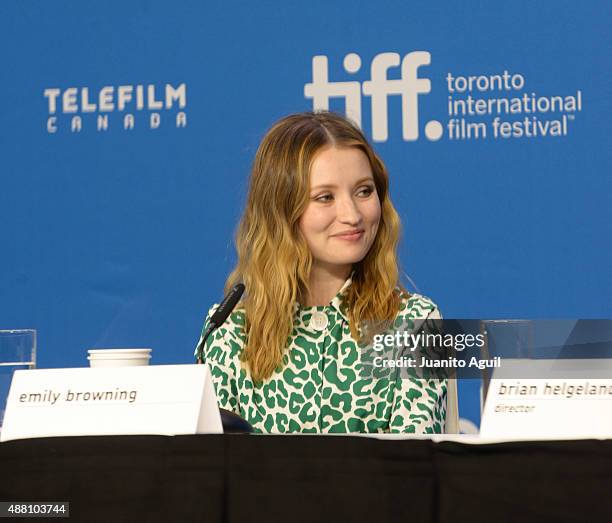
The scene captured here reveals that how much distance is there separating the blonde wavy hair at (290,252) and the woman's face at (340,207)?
2 centimetres

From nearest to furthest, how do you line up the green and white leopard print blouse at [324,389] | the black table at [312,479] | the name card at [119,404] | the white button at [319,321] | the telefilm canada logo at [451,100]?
1. the black table at [312,479]
2. the name card at [119,404]
3. the green and white leopard print blouse at [324,389]
4. the white button at [319,321]
5. the telefilm canada logo at [451,100]

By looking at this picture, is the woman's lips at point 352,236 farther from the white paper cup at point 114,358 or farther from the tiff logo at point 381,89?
the tiff logo at point 381,89

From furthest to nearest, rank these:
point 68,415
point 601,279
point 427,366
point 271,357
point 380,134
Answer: point 380,134, point 601,279, point 271,357, point 427,366, point 68,415

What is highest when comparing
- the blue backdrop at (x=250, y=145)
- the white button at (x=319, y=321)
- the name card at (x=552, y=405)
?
the blue backdrop at (x=250, y=145)

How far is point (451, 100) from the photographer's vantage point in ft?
7.92

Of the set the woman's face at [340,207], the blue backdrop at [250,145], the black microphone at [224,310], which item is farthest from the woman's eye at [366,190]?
the blue backdrop at [250,145]

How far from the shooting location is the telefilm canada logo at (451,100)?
2.35m

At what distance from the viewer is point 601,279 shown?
233 cm

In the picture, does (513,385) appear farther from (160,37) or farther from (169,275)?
(160,37)

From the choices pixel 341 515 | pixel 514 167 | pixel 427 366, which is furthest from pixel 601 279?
pixel 341 515

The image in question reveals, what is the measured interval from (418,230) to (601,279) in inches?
19.2

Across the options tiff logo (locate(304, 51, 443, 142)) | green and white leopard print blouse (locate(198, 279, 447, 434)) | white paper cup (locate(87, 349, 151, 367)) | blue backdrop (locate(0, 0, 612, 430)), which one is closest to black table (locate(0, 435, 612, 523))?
white paper cup (locate(87, 349, 151, 367))

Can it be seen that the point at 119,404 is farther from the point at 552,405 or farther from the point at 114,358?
the point at 552,405

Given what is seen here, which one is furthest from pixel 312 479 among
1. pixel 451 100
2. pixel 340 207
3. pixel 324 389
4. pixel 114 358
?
pixel 451 100
